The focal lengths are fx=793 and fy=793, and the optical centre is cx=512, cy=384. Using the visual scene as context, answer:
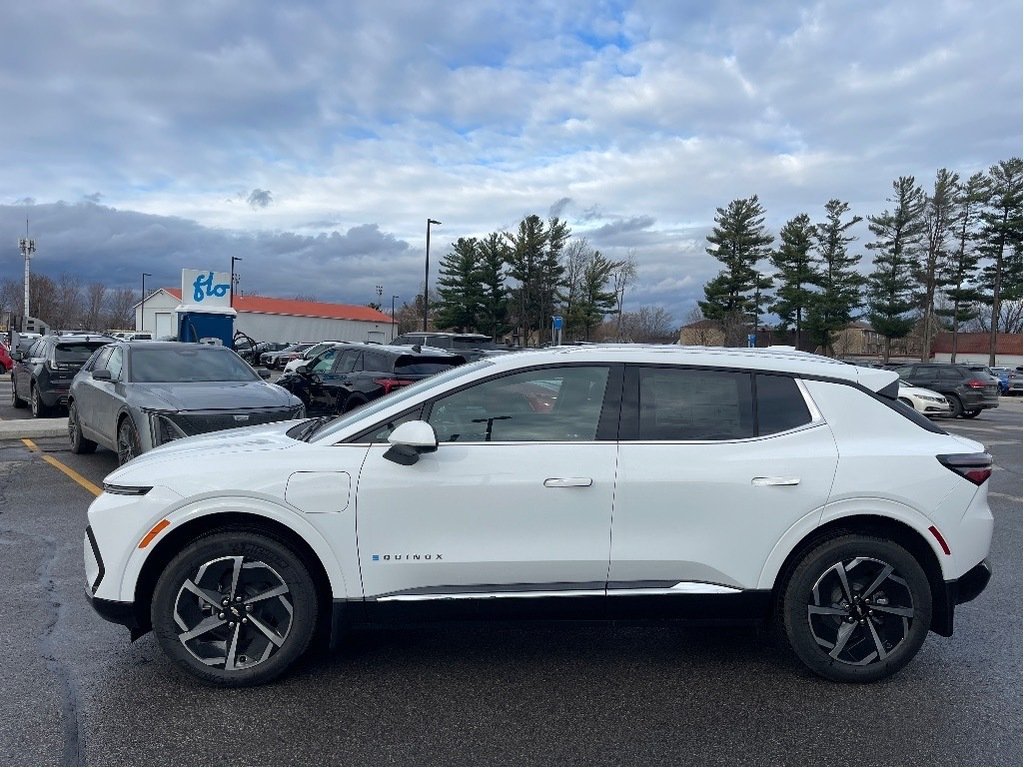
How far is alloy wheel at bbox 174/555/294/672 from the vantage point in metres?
3.69

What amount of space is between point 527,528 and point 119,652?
227cm

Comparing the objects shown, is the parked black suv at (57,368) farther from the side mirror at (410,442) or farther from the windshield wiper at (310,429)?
the side mirror at (410,442)

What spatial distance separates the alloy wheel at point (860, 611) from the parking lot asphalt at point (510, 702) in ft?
→ 0.65

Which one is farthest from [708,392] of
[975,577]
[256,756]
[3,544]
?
[3,544]

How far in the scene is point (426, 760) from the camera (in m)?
3.17

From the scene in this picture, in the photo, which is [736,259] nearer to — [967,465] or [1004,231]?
[1004,231]

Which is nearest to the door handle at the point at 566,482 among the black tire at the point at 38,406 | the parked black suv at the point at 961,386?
the black tire at the point at 38,406

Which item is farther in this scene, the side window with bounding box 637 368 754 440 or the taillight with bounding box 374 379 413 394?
Answer: the taillight with bounding box 374 379 413 394

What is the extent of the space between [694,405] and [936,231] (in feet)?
189

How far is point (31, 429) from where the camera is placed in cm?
1212

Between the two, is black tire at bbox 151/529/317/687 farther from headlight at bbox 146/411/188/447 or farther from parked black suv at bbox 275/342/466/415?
parked black suv at bbox 275/342/466/415

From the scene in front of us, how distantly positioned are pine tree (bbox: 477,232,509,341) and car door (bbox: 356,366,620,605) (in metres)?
55.8

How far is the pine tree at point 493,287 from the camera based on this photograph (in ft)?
195

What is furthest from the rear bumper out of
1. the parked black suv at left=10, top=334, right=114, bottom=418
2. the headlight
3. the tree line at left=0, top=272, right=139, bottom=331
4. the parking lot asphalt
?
the tree line at left=0, top=272, right=139, bottom=331
